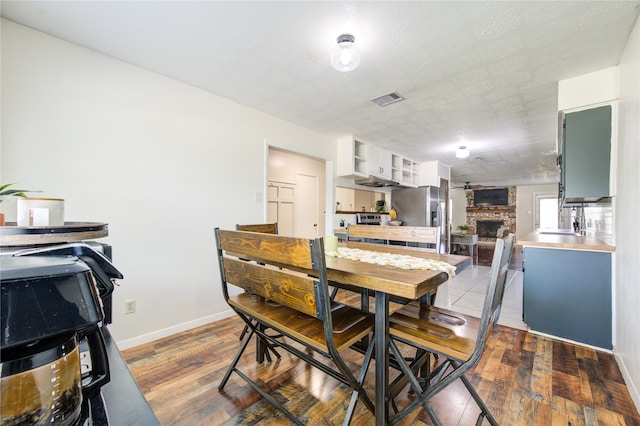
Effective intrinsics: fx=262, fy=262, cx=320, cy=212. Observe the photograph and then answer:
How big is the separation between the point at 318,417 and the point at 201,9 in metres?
2.30

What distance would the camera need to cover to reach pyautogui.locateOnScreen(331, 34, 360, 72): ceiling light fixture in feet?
5.42

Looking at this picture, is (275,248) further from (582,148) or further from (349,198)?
(349,198)

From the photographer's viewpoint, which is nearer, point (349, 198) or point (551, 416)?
point (551, 416)

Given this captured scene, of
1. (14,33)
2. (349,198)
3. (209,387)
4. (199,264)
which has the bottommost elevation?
(209,387)

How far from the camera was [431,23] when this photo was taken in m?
1.57

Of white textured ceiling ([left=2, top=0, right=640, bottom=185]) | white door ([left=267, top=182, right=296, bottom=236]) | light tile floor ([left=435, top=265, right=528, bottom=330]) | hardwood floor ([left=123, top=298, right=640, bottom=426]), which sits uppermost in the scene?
white textured ceiling ([left=2, top=0, right=640, bottom=185])

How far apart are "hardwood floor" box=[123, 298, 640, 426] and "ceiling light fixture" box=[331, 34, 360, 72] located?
78.7 inches

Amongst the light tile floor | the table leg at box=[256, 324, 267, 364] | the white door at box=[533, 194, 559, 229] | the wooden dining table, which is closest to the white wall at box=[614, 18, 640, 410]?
the light tile floor

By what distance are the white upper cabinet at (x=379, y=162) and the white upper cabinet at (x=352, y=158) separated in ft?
0.32

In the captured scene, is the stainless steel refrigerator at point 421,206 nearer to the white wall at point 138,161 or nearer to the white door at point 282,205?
the white door at point 282,205

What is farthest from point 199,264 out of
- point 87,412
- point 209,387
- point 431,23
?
point 431,23

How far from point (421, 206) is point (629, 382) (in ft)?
12.8

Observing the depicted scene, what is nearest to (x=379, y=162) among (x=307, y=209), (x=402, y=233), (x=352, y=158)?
(x=352, y=158)

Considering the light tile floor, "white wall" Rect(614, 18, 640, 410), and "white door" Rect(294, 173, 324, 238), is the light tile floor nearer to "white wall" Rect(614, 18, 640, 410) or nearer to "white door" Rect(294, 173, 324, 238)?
"white wall" Rect(614, 18, 640, 410)
